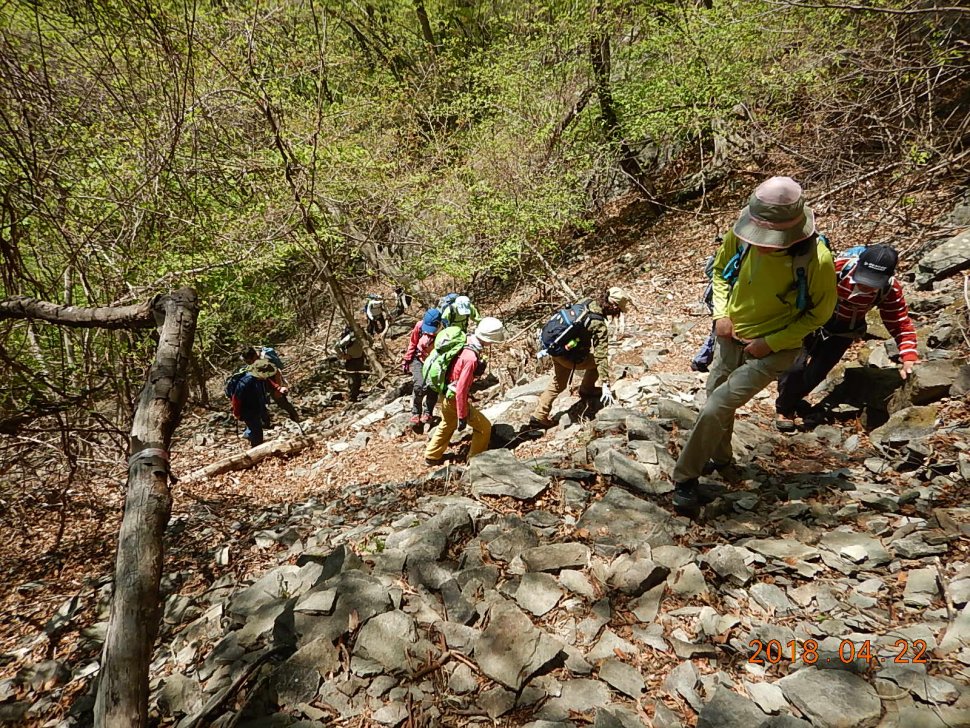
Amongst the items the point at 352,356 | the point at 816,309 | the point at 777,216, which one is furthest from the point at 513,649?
the point at 352,356

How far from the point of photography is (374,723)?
2.32 m

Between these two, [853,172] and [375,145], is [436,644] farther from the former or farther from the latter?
[375,145]

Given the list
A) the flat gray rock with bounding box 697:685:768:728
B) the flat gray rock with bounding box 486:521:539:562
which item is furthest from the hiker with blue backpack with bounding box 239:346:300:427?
the flat gray rock with bounding box 697:685:768:728

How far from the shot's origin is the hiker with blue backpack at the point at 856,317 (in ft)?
13.3

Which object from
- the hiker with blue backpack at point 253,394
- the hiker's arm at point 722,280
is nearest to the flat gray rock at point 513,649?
the hiker's arm at point 722,280

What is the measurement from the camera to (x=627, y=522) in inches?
140

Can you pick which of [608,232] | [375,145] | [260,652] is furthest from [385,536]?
[608,232]

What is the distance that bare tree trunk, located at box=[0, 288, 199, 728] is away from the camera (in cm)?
173

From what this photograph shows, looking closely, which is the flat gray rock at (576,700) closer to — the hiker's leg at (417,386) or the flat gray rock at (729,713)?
the flat gray rock at (729,713)

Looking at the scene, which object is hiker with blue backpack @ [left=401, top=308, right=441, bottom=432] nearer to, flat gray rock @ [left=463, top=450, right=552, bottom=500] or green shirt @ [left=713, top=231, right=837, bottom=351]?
flat gray rock @ [left=463, top=450, right=552, bottom=500]

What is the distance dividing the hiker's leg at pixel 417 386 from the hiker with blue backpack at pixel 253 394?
2.43 meters

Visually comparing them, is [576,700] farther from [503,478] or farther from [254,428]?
[254,428]

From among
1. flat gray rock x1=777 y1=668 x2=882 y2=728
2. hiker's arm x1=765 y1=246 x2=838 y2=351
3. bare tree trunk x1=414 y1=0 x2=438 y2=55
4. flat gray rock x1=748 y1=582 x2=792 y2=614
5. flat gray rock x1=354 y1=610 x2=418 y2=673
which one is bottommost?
flat gray rock x1=748 y1=582 x2=792 y2=614

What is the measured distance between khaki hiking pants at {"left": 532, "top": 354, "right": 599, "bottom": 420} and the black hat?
2.93 m
